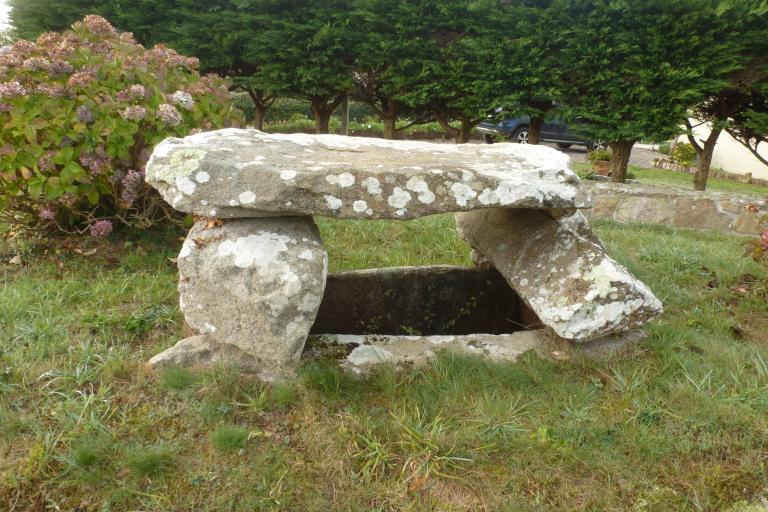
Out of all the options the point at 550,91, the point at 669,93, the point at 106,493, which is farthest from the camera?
the point at 550,91

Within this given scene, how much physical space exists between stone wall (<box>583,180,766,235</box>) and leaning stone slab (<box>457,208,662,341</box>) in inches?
140

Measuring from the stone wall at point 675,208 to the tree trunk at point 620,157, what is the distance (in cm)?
67

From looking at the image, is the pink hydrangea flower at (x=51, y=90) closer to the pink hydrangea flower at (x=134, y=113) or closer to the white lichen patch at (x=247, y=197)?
the pink hydrangea flower at (x=134, y=113)

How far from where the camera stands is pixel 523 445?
2.39 meters

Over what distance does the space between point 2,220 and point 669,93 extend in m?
6.88

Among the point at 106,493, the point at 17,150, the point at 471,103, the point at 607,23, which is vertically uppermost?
the point at 607,23

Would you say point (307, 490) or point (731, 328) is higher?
point (731, 328)

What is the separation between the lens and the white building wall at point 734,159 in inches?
574

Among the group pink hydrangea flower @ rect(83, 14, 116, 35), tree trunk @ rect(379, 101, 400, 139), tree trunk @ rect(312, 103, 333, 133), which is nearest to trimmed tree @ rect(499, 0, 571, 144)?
tree trunk @ rect(379, 101, 400, 139)

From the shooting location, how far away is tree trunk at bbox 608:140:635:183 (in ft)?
23.5

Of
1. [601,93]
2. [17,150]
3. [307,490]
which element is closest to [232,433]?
[307,490]

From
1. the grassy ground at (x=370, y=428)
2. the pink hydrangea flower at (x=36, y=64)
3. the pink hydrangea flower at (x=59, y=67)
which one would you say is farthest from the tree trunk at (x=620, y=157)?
the pink hydrangea flower at (x=36, y=64)

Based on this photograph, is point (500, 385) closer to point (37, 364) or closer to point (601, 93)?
point (37, 364)

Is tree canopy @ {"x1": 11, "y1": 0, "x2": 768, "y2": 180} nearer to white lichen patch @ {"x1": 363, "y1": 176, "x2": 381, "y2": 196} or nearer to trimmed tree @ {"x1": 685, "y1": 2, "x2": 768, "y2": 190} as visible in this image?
trimmed tree @ {"x1": 685, "y1": 2, "x2": 768, "y2": 190}
